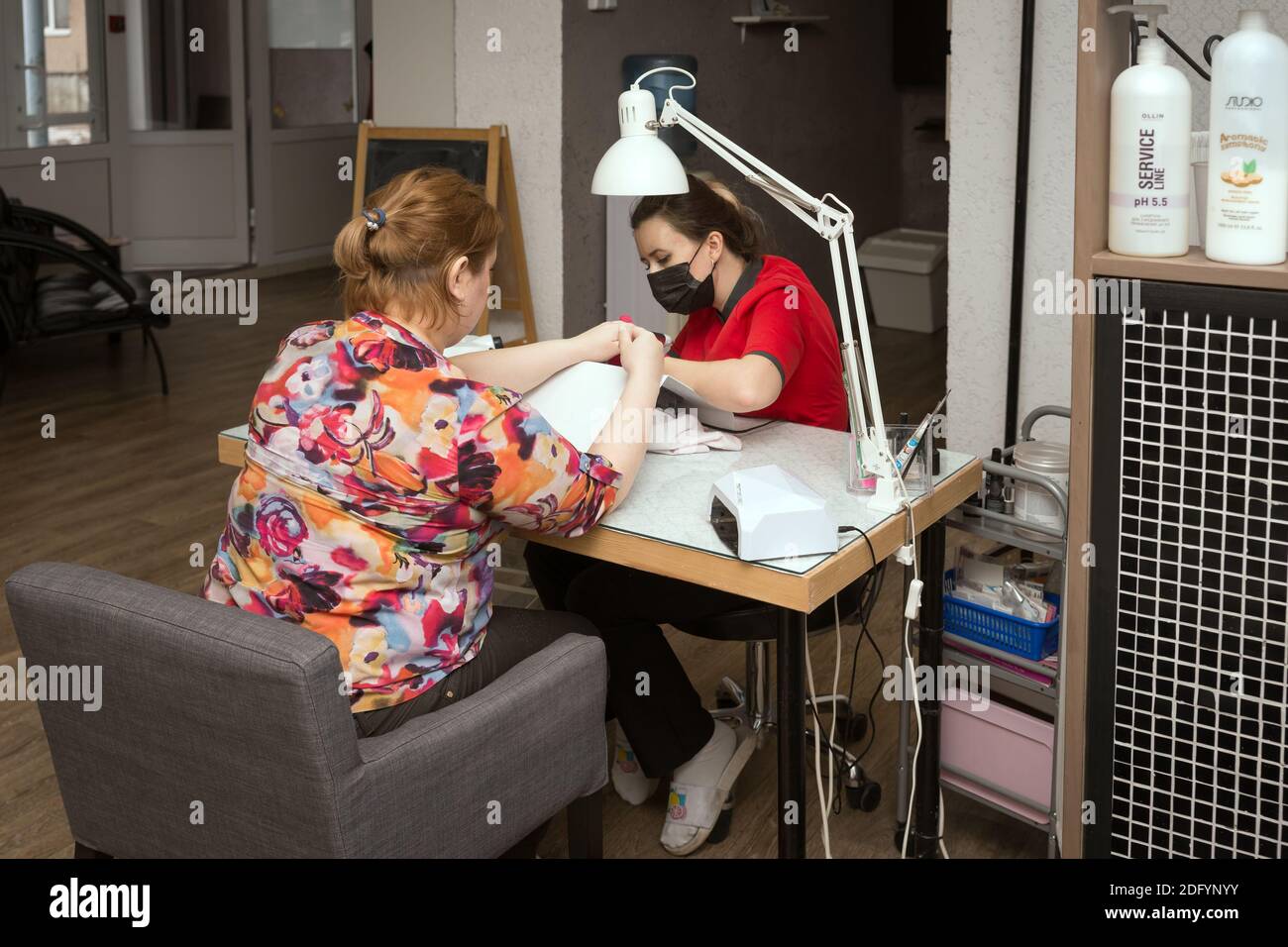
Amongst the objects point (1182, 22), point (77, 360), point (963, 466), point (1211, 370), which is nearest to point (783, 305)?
point (963, 466)

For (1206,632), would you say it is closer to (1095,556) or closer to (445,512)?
(1095,556)

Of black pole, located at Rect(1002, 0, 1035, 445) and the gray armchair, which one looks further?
black pole, located at Rect(1002, 0, 1035, 445)

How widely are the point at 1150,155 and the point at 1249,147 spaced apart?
11 cm

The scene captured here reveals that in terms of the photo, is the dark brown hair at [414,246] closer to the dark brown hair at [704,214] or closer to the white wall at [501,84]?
the dark brown hair at [704,214]

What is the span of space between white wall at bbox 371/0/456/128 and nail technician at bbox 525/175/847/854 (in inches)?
105

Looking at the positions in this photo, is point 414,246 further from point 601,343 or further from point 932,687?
point 932,687

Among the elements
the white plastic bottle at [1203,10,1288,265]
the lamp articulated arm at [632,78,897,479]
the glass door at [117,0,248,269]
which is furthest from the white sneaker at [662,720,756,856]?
the glass door at [117,0,248,269]

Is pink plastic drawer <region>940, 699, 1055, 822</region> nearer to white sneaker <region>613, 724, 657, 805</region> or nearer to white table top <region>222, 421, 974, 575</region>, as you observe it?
white table top <region>222, 421, 974, 575</region>

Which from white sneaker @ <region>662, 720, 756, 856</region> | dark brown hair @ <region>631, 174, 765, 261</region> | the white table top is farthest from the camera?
dark brown hair @ <region>631, 174, 765, 261</region>

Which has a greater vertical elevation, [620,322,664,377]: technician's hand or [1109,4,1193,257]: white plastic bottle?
[1109,4,1193,257]: white plastic bottle

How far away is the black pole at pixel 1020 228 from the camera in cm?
338

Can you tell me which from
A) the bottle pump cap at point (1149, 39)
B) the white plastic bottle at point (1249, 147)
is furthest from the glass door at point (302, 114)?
the white plastic bottle at point (1249, 147)

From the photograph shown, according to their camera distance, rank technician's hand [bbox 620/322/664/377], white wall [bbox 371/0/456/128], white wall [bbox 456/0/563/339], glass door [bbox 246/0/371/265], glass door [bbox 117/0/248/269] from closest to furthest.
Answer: technician's hand [bbox 620/322/664/377]
white wall [bbox 456/0/563/339]
white wall [bbox 371/0/456/128]
glass door [bbox 117/0/248/269]
glass door [bbox 246/0/371/265]

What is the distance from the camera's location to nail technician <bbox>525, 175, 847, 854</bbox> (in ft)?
7.73
